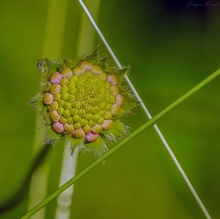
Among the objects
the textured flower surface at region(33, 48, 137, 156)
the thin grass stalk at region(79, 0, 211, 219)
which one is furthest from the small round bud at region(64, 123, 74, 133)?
the thin grass stalk at region(79, 0, 211, 219)

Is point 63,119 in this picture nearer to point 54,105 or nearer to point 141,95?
point 54,105

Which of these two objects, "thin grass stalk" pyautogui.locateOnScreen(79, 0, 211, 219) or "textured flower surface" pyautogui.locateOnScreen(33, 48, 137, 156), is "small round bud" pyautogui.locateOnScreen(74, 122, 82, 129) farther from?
"thin grass stalk" pyautogui.locateOnScreen(79, 0, 211, 219)

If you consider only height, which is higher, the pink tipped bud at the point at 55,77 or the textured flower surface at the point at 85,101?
the pink tipped bud at the point at 55,77

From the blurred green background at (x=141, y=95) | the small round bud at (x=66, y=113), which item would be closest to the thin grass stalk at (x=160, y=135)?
the blurred green background at (x=141, y=95)

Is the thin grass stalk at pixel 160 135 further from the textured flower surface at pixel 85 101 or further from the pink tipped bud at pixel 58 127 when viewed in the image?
the pink tipped bud at pixel 58 127

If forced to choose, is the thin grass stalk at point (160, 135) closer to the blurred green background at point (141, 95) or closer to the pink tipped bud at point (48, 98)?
the blurred green background at point (141, 95)

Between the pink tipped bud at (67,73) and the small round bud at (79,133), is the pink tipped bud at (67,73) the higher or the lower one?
the higher one

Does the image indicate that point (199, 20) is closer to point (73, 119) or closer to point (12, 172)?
point (73, 119)

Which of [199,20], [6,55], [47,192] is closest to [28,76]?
[6,55]

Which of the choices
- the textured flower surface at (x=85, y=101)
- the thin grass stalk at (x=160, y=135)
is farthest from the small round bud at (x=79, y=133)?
the thin grass stalk at (x=160, y=135)
